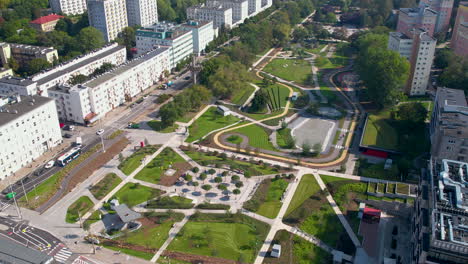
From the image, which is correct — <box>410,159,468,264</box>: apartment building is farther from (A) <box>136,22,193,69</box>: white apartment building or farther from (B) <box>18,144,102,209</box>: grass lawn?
(A) <box>136,22,193,69</box>: white apartment building

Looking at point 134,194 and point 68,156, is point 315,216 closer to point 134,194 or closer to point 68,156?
point 134,194

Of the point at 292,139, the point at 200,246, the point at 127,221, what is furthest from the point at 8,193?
the point at 292,139

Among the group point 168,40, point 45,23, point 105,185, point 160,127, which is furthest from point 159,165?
point 45,23

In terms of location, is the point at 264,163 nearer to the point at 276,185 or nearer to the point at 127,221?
the point at 276,185

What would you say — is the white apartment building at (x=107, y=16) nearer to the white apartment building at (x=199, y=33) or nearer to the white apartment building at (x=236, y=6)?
the white apartment building at (x=199, y=33)

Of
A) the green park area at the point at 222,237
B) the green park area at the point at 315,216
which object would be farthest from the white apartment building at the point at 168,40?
the green park area at the point at 222,237

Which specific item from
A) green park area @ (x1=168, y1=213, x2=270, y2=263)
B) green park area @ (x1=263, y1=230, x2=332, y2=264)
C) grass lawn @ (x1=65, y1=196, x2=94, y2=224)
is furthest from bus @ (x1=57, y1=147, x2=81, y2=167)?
green park area @ (x1=263, y1=230, x2=332, y2=264)
